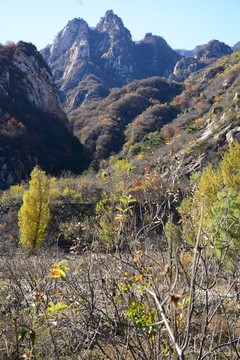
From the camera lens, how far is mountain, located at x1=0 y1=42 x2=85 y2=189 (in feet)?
141

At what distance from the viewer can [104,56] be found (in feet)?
418

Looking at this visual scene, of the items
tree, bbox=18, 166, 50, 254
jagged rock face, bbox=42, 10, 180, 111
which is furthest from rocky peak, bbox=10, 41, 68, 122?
jagged rock face, bbox=42, 10, 180, 111

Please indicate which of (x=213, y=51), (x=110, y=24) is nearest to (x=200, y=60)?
(x=213, y=51)

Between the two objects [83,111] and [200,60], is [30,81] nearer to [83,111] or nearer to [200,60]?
[83,111]

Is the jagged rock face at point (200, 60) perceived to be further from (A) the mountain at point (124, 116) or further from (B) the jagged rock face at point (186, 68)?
(A) the mountain at point (124, 116)

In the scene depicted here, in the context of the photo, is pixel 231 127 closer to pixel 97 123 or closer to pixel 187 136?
pixel 187 136

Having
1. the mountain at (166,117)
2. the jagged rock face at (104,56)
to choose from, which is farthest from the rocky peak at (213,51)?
the mountain at (166,117)

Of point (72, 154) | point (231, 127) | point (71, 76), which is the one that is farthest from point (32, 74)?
point (71, 76)

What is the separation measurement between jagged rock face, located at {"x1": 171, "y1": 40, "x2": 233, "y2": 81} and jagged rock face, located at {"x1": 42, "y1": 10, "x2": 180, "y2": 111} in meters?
12.1

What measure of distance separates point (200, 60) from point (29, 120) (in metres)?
88.5

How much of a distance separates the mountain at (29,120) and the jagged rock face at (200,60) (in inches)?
2586

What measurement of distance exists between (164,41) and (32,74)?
111 metres

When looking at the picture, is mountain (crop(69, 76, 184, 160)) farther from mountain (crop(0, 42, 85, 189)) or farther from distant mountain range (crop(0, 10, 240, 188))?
mountain (crop(0, 42, 85, 189))

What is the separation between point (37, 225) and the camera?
19250 millimetres
